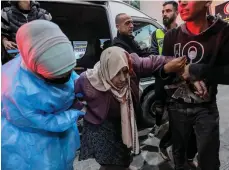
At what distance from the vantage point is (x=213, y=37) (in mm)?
1502

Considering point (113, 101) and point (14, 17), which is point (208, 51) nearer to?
point (113, 101)

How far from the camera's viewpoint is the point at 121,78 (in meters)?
1.50

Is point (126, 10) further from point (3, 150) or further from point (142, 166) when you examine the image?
point (3, 150)

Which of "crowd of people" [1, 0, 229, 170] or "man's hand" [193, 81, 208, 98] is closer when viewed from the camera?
"crowd of people" [1, 0, 229, 170]

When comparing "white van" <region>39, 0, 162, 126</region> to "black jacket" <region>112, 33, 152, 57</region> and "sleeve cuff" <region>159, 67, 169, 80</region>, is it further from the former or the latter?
"sleeve cuff" <region>159, 67, 169, 80</region>

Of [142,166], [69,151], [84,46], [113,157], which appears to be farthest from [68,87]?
[84,46]

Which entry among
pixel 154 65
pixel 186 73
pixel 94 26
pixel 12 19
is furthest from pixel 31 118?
pixel 94 26

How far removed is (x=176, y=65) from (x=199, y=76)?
17 cm

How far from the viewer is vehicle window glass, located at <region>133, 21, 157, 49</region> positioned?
11.7ft

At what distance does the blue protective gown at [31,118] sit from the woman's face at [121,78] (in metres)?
0.30

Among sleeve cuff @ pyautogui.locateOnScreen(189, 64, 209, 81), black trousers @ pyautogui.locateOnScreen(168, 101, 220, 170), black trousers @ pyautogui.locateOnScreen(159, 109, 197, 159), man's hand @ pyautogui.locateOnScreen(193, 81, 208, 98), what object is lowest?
black trousers @ pyautogui.locateOnScreen(159, 109, 197, 159)

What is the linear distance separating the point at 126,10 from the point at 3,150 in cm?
270

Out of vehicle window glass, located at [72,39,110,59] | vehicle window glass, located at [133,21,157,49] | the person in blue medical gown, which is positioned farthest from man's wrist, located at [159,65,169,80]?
vehicle window glass, located at [133,21,157,49]

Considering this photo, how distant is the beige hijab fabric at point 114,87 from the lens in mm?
1455
